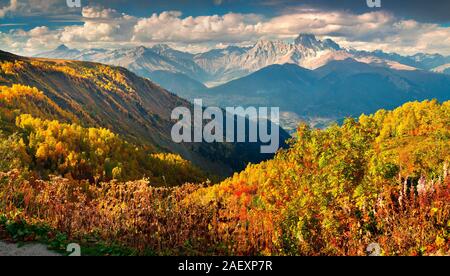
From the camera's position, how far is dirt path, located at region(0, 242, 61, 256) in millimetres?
15439

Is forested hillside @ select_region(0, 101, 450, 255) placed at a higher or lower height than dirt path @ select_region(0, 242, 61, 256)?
higher

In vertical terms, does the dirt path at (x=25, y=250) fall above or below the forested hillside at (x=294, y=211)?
below

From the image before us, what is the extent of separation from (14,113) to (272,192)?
18802 cm

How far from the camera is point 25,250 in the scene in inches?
623

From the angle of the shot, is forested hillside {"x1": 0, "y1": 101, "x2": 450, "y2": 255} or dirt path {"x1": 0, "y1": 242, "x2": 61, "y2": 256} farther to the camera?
dirt path {"x1": 0, "y1": 242, "x2": 61, "y2": 256}

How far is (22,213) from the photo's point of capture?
18594mm

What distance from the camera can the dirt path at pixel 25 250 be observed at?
50.7ft

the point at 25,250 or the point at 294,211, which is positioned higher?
the point at 294,211

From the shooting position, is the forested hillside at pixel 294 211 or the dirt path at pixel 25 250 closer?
the forested hillside at pixel 294 211

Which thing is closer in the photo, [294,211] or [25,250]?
[294,211]
